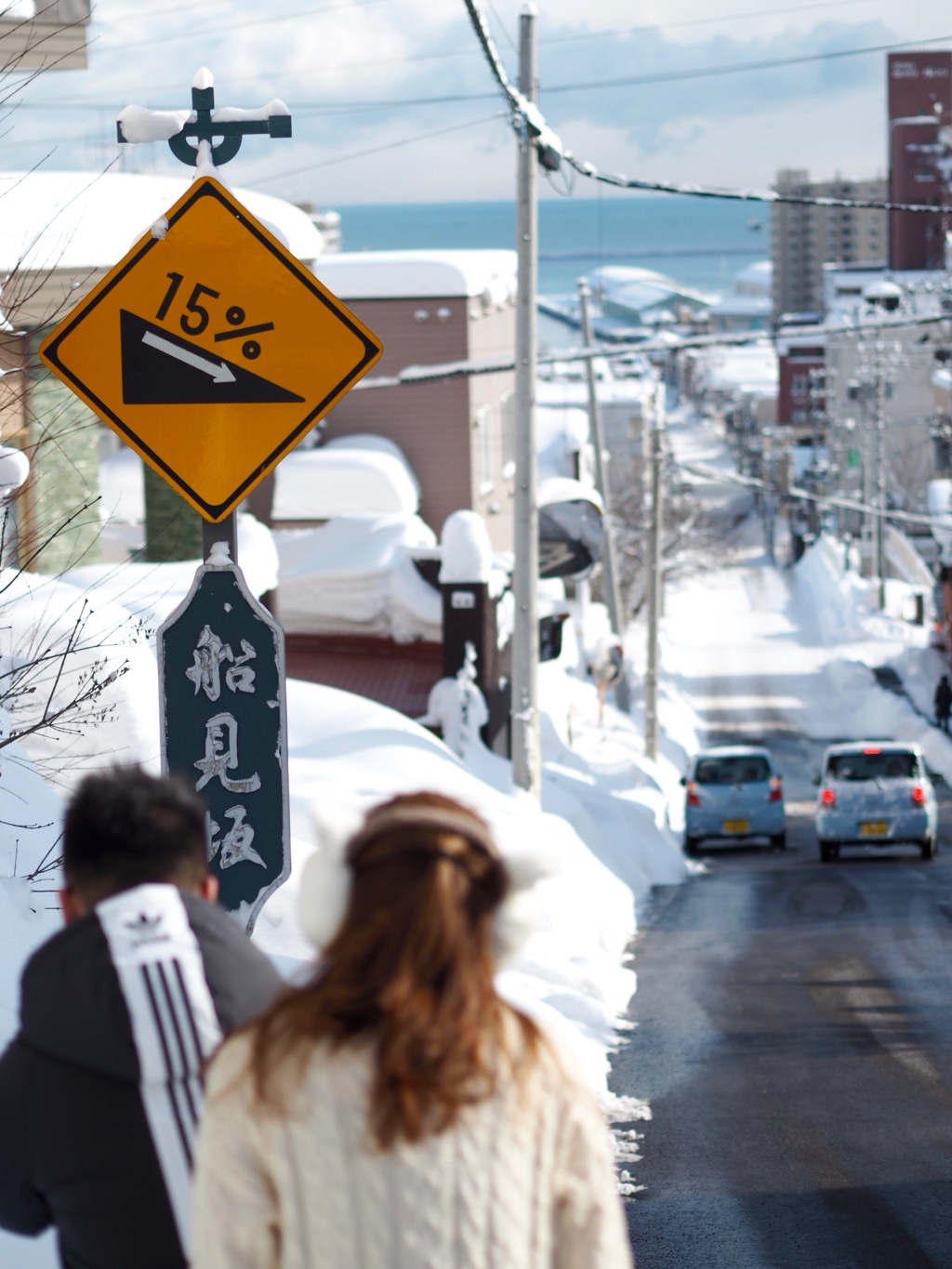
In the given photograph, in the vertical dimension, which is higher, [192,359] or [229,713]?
[192,359]

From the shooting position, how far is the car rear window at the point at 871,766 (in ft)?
79.9

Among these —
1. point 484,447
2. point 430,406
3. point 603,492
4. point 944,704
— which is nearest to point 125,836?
point 430,406

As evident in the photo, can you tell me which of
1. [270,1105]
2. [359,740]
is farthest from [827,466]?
[270,1105]

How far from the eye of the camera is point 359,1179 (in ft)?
8.89

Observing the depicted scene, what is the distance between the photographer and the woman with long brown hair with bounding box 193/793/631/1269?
2656mm

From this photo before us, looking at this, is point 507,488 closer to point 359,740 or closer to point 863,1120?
point 359,740

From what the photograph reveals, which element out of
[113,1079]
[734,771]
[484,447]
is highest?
[113,1079]

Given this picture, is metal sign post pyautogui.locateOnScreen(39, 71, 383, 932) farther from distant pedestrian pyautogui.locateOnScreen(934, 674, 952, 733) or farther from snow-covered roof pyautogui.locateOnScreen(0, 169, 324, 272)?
distant pedestrian pyautogui.locateOnScreen(934, 674, 952, 733)

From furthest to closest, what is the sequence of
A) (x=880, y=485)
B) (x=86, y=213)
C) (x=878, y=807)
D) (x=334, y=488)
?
(x=880, y=485) < (x=334, y=488) < (x=878, y=807) < (x=86, y=213)

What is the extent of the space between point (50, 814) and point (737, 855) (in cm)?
1810

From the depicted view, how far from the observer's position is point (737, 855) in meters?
26.9

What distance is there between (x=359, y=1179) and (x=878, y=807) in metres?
22.2

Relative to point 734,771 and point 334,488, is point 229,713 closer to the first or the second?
point 734,771

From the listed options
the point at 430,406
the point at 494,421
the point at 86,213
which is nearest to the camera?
the point at 86,213
